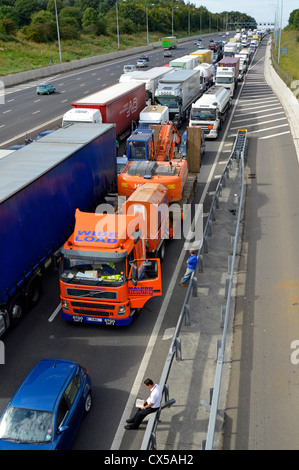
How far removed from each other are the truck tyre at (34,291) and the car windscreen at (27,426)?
5.11m

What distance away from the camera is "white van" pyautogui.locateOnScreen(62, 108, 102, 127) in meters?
27.5

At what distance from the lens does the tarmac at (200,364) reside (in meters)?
9.66

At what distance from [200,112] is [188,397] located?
1027 inches

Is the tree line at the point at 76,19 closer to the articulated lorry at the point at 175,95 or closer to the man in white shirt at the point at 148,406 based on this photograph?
the articulated lorry at the point at 175,95

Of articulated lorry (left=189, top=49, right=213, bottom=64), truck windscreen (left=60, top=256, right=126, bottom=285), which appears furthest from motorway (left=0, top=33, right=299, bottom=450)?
articulated lorry (left=189, top=49, right=213, bottom=64)

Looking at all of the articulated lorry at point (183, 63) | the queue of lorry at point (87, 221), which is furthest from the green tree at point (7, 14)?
the queue of lorry at point (87, 221)

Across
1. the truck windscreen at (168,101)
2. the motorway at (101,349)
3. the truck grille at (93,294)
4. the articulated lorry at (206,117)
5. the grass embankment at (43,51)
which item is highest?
the grass embankment at (43,51)

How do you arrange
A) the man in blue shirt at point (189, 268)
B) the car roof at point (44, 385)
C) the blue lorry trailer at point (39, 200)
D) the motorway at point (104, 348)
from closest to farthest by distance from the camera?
the car roof at point (44, 385)
the motorway at point (104, 348)
the blue lorry trailer at point (39, 200)
the man in blue shirt at point (189, 268)

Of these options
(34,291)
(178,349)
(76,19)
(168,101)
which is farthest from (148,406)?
(76,19)

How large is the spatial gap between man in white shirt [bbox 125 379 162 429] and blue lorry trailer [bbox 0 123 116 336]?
4503 mm

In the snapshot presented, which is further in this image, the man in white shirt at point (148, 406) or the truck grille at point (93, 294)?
the truck grille at point (93, 294)

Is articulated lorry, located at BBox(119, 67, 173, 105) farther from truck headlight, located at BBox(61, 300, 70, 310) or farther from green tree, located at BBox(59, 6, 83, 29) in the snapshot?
green tree, located at BBox(59, 6, 83, 29)

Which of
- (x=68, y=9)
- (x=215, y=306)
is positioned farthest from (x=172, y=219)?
(x=68, y=9)

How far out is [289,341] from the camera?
A: 40.9 feet
